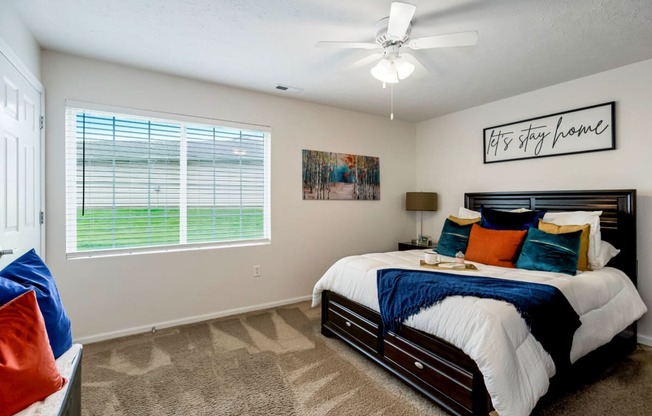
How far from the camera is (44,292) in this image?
1.40m

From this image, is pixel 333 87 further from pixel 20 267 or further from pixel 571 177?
pixel 20 267

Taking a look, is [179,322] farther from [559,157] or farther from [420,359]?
[559,157]

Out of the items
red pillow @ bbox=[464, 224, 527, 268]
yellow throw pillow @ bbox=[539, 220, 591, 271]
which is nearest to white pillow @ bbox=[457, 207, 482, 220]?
red pillow @ bbox=[464, 224, 527, 268]

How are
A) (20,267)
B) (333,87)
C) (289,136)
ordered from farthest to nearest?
1. (289,136)
2. (333,87)
3. (20,267)

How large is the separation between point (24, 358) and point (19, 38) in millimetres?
2133

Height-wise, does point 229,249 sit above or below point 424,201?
below

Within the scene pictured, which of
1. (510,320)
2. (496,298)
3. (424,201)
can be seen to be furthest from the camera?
(424,201)

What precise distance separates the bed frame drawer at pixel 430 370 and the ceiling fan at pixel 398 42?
1.88 meters

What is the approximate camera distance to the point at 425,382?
196cm

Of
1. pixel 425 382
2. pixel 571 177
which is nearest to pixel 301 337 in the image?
pixel 425 382

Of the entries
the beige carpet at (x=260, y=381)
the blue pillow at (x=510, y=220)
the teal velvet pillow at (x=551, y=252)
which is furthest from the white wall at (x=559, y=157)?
the beige carpet at (x=260, y=381)

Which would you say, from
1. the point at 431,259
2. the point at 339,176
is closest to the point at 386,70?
the point at 431,259

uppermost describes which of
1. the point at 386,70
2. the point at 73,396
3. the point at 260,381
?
the point at 386,70

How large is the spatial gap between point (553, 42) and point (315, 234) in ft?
9.42
